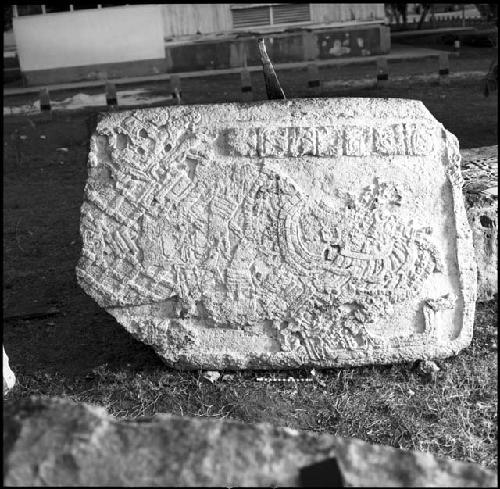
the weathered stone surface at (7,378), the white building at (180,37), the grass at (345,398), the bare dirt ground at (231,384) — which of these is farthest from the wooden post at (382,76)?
the weathered stone surface at (7,378)

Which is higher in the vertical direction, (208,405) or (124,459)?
(124,459)

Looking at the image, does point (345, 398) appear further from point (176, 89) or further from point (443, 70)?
point (443, 70)

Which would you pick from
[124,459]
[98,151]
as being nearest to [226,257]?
[98,151]

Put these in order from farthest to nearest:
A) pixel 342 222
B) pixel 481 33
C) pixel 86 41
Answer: pixel 481 33 < pixel 86 41 < pixel 342 222

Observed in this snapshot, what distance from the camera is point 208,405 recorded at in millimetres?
3311

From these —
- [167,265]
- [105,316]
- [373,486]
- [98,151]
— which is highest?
[98,151]

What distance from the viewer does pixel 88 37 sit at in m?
16.3

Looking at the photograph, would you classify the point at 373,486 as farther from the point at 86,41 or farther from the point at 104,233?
the point at 86,41

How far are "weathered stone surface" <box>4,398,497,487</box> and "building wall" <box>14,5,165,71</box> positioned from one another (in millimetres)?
15413

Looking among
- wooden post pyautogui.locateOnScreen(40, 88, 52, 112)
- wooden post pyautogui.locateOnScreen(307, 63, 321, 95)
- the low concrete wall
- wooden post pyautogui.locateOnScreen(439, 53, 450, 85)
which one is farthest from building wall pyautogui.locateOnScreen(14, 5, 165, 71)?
wooden post pyautogui.locateOnScreen(439, 53, 450, 85)

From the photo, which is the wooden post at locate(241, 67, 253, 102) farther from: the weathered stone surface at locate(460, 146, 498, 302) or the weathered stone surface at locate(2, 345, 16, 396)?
the weathered stone surface at locate(2, 345, 16, 396)

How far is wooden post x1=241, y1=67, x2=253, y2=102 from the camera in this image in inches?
491

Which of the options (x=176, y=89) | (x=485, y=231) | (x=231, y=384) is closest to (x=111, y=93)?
(x=176, y=89)

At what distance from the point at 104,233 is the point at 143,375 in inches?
26.2
